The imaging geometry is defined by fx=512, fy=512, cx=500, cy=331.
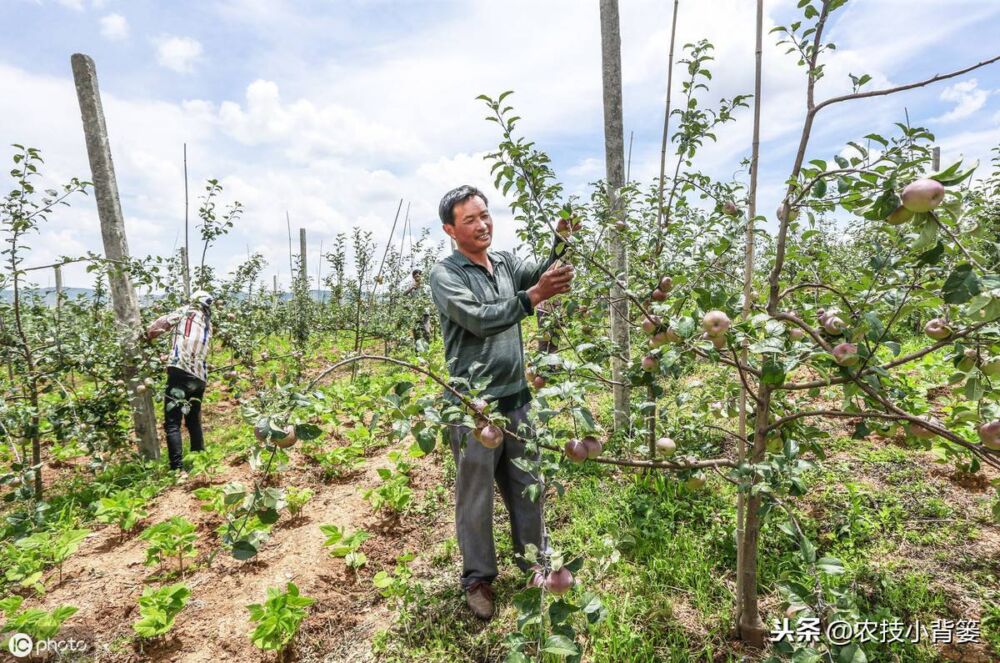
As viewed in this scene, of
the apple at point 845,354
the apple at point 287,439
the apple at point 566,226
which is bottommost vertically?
the apple at point 287,439

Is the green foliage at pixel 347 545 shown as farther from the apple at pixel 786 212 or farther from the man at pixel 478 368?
the apple at pixel 786 212

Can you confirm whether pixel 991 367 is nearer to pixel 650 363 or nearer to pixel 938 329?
pixel 938 329

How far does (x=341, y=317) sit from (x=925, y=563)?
9484 millimetres

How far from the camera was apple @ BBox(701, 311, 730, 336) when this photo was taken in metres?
1.26

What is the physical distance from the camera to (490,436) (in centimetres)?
140

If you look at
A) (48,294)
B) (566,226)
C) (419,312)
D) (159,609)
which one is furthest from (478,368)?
(419,312)

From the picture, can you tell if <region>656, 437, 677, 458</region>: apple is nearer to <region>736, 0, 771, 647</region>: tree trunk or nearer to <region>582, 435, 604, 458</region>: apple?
<region>736, 0, 771, 647</region>: tree trunk

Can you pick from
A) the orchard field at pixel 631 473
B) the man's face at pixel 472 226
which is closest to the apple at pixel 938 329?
the orchard field at pixel 631 473

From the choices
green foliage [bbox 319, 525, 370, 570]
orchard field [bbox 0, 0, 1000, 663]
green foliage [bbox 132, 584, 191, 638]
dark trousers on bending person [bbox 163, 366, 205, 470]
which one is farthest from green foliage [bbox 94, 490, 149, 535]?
green foliage [bbox 319, 525, 370, 570]

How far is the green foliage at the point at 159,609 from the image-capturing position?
2109 millimetres

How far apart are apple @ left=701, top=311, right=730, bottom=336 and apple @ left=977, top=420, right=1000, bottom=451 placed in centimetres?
64

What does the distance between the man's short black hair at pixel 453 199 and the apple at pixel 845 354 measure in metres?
1.44

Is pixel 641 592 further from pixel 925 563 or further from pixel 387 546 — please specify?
pixel 387 546

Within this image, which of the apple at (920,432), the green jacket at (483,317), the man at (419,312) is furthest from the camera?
the man at (419,312)
